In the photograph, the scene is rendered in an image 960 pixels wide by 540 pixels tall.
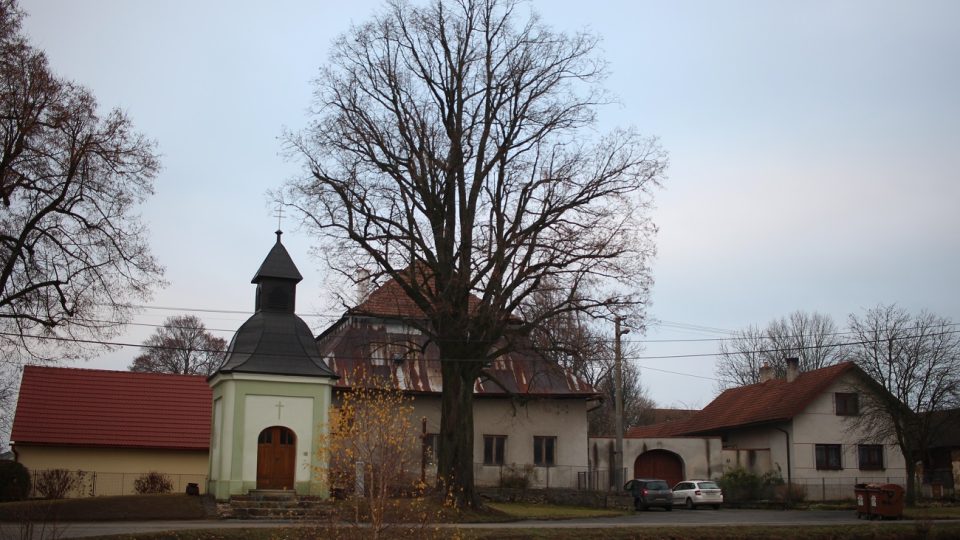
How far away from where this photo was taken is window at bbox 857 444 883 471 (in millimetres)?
45844

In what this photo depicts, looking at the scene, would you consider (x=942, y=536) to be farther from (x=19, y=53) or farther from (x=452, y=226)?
(x=19, y=53)

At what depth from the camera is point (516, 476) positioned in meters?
41.8

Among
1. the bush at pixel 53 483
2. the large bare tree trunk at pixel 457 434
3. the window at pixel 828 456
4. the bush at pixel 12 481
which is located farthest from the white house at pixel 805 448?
the bush at pixel 12 481

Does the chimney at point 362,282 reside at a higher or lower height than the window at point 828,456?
higher

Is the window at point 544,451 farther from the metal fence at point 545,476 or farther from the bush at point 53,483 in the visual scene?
the bush at point 53,483

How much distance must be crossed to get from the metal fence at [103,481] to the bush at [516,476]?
12726 mm

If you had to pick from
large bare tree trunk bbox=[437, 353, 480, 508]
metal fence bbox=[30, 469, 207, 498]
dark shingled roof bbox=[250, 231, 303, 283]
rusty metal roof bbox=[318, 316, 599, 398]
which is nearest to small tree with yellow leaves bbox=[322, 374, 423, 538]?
large bare tree trunk bbox=[437, 353, 480, 508]

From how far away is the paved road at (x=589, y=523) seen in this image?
2344cm

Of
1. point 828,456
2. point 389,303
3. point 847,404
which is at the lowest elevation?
point 828,456

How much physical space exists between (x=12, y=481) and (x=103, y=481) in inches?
206

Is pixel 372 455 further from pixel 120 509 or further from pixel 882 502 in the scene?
pixel 882 502

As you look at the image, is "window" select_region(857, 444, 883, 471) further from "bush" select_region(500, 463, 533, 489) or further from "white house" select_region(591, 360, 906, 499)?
"bush" select_region(500, 463, 533, 489)

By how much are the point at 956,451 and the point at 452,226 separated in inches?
1421

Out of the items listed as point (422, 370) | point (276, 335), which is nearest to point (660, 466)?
point (422, 370)
